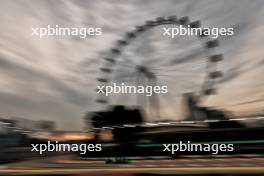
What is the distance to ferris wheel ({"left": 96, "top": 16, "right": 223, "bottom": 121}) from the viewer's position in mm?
3084

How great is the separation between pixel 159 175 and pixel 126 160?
21 cm

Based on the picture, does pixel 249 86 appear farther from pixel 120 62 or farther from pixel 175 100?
pixel 120 62

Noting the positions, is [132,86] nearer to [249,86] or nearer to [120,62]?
[120,62]

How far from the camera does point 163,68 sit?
310 centimetres

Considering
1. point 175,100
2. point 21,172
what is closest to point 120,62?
point 175,100

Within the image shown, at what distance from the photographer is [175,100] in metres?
3.08

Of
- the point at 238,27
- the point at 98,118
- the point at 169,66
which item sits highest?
the point at 238,27

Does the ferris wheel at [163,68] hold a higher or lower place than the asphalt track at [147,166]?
higher

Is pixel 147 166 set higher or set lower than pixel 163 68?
lower

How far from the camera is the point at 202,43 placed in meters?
3.10

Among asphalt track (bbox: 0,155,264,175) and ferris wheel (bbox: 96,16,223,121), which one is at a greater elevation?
ferris wheel (bbox: 96,16,223,121)

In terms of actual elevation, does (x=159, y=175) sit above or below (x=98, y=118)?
below

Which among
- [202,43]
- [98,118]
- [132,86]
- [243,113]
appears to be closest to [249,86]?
[243,113]

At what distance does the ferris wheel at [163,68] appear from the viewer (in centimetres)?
308
